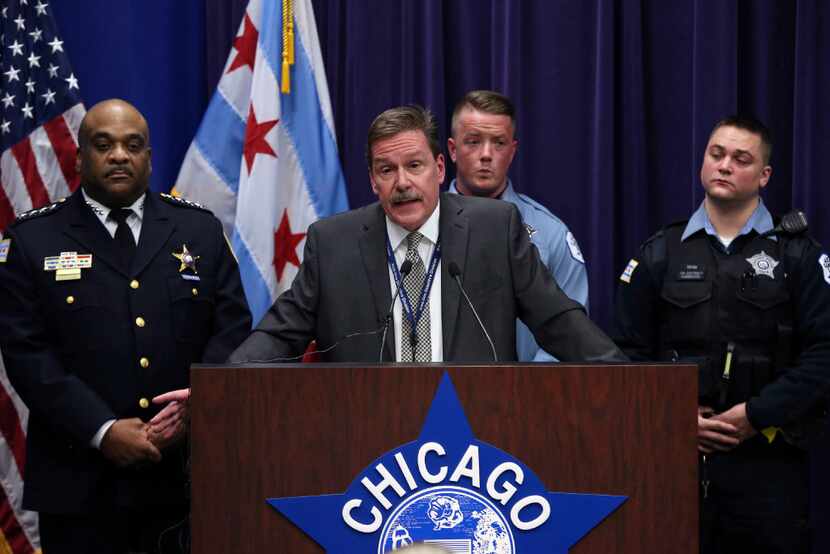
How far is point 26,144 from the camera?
4156 millimetres

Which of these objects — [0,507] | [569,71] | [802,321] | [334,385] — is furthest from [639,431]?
[0,507]

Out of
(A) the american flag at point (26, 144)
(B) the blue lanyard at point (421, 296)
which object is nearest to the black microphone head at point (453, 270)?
(B) the blue lanyard at point (421, 296)

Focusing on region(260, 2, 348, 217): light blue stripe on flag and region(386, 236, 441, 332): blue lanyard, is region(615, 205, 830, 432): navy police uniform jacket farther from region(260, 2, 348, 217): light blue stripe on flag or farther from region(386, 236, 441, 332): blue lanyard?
region(260, 2, 348, 217): light blue stripe on flag

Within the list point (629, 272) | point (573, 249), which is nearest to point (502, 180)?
point (573, 249)

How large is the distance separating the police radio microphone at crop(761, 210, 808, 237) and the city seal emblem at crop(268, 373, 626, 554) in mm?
1814

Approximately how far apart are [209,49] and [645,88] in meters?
1.91

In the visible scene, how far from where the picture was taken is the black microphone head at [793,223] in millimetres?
3461

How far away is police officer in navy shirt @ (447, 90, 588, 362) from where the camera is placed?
12.1ft

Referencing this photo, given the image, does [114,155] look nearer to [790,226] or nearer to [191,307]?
[191,307]

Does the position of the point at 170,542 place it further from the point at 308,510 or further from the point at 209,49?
the point at 209,49

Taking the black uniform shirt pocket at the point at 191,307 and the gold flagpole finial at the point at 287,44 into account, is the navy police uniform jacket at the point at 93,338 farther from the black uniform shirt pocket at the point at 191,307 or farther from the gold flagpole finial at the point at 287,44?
the gold flagpole finial at the point at 287,44

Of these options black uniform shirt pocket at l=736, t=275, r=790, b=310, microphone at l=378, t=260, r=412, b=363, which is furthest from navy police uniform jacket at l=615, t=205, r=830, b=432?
microphone at l=378, t=260, r=412, b=363

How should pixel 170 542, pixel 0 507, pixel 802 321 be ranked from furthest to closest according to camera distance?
pixel 0 507, pixel 802 321, pixel 170 542

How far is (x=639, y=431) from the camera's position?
78.4 inches
